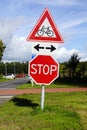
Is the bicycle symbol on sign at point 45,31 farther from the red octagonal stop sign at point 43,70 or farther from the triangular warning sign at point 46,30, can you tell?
the red octagonal stop sign at point 43,70

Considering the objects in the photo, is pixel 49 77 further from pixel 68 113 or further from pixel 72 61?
pixel 72 61

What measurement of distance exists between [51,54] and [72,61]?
148ft

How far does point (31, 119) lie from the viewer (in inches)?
409

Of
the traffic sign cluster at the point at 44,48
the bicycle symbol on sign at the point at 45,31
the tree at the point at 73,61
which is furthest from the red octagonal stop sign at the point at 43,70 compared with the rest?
the tree at the point at 73,61

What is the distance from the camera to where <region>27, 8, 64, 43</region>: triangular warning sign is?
11594 mm

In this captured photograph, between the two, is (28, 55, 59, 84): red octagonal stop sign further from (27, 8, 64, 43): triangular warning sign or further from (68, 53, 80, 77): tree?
(68, 53, 80, 77): tree

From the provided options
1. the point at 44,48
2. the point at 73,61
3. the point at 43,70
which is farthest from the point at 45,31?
the point at 73,61

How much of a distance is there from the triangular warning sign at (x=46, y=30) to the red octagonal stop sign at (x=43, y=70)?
0.54 m

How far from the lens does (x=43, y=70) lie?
11.5 m

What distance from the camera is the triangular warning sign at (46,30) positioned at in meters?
11.6

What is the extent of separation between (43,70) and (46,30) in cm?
122

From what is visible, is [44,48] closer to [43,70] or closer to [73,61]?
[43,70]

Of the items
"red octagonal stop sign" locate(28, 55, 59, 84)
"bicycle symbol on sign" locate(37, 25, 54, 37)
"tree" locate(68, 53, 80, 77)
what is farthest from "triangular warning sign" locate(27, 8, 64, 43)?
"tree" locate(68, 53, 80, 77)

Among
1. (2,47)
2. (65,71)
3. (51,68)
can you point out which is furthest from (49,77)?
(2,47)
